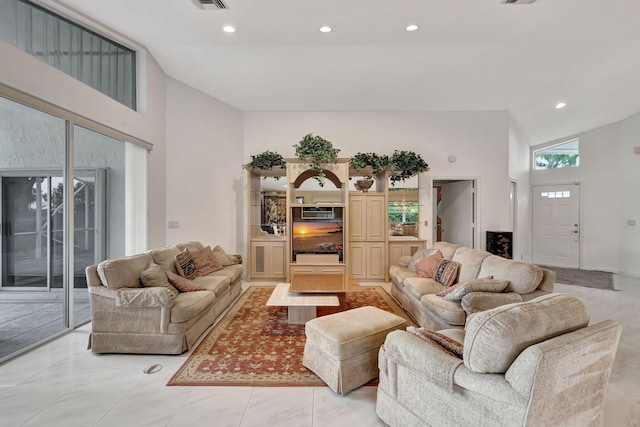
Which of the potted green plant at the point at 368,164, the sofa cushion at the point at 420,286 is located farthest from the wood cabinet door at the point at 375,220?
the sofa cushion at the point at 420,286

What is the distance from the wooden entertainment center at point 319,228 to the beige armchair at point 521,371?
3.54 meters

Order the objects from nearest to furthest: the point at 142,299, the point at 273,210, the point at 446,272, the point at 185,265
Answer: the point at 142,299
the point at 446,272
the point at 185,265
the point at 273,210

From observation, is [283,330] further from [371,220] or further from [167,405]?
[371,220]

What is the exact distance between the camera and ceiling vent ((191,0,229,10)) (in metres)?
2.97

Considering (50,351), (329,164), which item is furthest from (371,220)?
(50,351)

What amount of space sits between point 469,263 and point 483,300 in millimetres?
872

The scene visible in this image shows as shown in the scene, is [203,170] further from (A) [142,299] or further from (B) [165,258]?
(A) [142,299]

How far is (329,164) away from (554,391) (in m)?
4.21

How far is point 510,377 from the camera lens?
1.29m

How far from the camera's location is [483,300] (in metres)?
2.68

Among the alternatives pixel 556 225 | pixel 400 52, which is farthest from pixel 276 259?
pixel 556 225

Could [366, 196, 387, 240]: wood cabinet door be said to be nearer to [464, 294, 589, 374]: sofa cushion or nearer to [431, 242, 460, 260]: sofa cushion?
[431, 242, 460, 260]: sofa cushion

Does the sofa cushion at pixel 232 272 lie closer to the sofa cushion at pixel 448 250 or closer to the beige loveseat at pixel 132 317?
the beige loveseat at pixel 132 317

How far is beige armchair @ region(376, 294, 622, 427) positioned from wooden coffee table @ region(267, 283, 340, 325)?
164 centimetres
